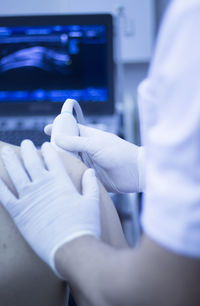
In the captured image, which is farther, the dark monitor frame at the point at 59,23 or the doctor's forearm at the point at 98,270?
the dark monitor frame at the point at 59,23

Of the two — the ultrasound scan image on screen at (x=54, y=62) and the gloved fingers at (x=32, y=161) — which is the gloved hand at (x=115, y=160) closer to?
the gloved fingers at (x=32, y=161)

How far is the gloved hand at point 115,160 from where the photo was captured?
0.88m

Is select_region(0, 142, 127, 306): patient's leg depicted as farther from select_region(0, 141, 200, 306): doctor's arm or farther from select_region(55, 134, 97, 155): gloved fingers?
select_region(55, 134, 97, 155): gloved fingers

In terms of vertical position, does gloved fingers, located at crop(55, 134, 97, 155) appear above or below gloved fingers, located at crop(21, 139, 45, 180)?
below

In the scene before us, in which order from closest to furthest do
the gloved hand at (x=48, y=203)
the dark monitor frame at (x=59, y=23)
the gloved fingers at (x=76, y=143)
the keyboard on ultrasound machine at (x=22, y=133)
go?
the gloved hand at (x=48, y=203) → the gloved fingers at (x=76, y=143) → the keyboard on ultrasound machine at (x=22, y=133) → the dark monitor frame at (x=59, y=23)

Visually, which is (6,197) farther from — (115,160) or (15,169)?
(115,160)

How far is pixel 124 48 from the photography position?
235 cm

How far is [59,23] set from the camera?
152cm

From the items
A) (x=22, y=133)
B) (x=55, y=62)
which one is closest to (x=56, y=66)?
(x=55, y=62)

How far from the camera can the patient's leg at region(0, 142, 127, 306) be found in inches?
24.6

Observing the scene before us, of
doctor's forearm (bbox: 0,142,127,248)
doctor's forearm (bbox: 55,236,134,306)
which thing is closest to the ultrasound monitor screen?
doctor's forearm (bbox: 0,142,127,248)

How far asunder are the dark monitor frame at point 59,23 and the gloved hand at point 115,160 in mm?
648

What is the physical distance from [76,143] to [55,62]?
81cm

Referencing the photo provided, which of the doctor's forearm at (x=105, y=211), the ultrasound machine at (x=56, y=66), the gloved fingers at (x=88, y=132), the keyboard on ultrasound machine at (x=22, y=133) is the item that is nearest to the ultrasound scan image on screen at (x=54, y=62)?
the ultrasound machine at (x=56, y=66)
